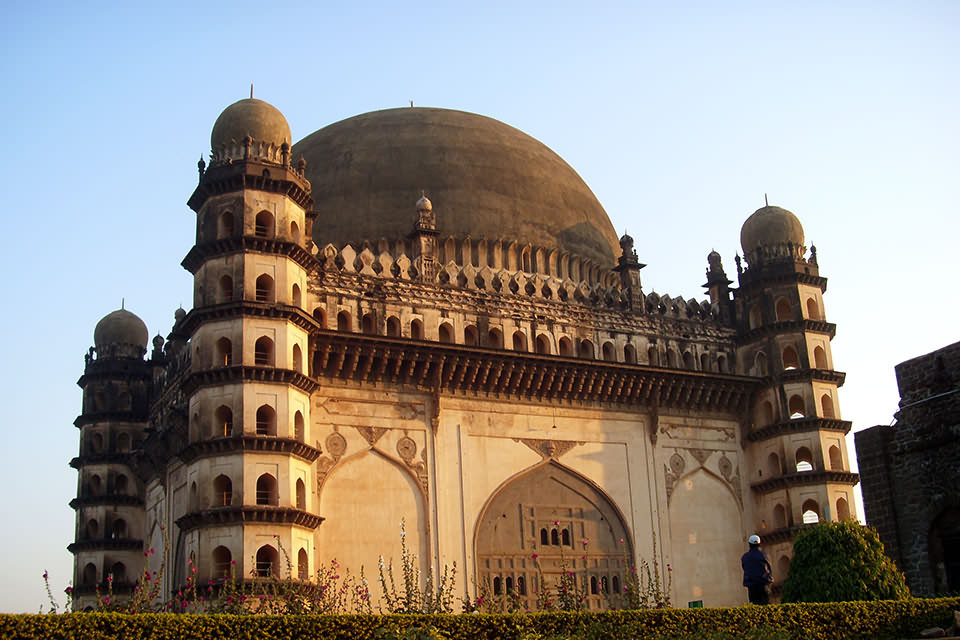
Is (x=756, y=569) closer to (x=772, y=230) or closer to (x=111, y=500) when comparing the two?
(x=772, y=230)

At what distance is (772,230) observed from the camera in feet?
102

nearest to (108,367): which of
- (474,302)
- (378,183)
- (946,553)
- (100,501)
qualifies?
(100,501)

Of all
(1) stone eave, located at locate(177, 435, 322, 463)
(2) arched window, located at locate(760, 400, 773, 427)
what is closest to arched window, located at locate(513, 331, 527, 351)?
(1) stone eave, located at locate(177, 435, 322, 463)

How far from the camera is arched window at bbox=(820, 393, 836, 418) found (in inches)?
1152

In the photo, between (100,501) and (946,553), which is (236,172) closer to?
(100,501)

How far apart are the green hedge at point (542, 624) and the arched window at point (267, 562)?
678 centimetres

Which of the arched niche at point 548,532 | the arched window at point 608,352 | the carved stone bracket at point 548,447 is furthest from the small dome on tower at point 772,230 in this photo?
the arched niche at point 548,532

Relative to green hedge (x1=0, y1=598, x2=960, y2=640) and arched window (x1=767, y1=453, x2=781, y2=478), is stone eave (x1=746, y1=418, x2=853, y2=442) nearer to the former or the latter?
arched window (x1=767, y1=453, x2=781, y2=478)

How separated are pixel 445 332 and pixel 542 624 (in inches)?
456

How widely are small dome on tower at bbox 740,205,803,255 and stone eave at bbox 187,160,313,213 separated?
13.8 meters

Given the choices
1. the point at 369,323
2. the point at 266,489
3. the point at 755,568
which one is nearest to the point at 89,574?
the point at 266,489

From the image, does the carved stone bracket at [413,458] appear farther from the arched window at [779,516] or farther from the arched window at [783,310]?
the arched window at [783,310]

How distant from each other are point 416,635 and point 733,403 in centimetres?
1751

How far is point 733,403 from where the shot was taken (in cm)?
3008
